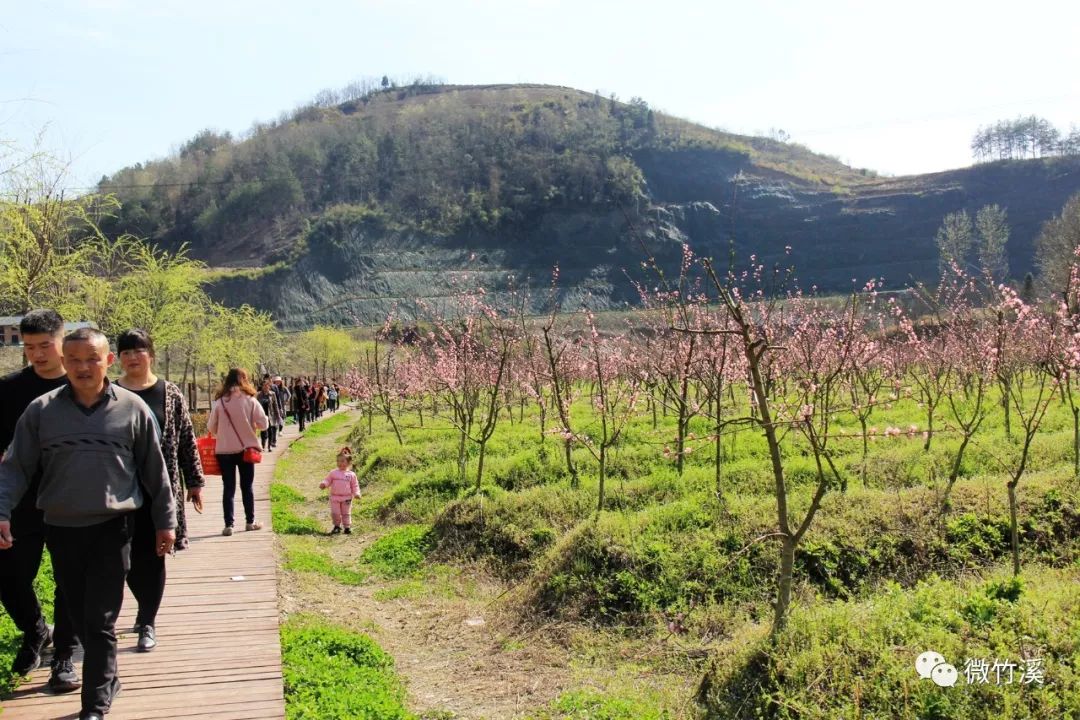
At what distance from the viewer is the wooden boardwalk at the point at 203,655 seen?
3.83 m

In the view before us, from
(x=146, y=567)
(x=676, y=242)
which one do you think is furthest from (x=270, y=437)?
(x=676, y=242)

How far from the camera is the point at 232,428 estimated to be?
7.86 m

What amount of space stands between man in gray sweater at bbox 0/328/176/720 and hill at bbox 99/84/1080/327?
66873 mm

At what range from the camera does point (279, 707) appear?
12.9 feet

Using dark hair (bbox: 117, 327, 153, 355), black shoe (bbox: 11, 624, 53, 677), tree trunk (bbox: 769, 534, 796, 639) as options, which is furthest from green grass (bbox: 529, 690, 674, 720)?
dark hair (bbox: 117, 327, 153, 355)

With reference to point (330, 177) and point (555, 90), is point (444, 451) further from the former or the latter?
point (555, 90)

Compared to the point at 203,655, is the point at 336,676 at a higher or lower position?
lower

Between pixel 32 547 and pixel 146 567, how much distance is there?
54cm

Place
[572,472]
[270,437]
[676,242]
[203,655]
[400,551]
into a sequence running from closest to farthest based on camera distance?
[203,655] < [400,551] < [572,472] < [270,437] < [676,242]

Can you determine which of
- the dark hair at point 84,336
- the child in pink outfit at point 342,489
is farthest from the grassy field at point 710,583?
the dark hair at point 84,336

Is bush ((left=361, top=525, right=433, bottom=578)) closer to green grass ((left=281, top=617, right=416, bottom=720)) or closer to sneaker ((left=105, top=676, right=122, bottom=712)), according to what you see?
green grass ((left=281, top=617, right=416, bottom=720))

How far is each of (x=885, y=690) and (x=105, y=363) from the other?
410cm

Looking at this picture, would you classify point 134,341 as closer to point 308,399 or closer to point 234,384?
point 234,384

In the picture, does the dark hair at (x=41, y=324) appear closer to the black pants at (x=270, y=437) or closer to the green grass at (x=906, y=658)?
the green grass at (x=906, y=658)
